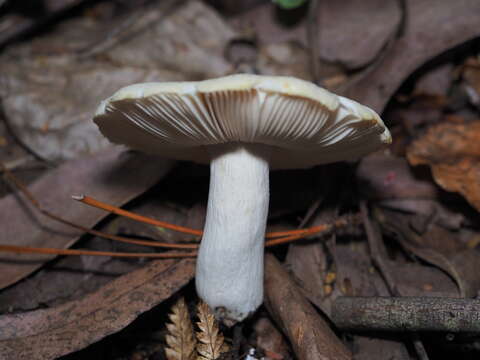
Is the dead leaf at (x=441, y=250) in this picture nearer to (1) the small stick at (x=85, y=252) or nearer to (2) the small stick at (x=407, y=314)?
(2) the small stick at (x=407, y=314)

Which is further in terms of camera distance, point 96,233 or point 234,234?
point 96,233

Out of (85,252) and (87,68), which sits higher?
(87,68)

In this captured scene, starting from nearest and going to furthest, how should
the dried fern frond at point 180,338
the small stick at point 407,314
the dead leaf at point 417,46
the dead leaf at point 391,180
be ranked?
the small stick at point 407,314 < the dried fern frond at point 180,338 < the dead leaf at point 391,180 < the dead leaf at point 417,46

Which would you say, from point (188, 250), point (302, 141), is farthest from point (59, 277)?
point (302, 141)

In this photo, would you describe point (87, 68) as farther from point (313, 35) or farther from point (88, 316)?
point (88, 316)

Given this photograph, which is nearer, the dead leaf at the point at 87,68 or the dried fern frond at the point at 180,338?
the dried fern frond at the point at 180,338

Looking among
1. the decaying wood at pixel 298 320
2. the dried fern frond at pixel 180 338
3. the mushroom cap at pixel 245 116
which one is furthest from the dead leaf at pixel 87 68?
the decaying wood at pixel 298 320

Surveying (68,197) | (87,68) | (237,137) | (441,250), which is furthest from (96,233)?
(441,250)

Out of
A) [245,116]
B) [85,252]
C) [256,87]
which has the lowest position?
[85,252]
